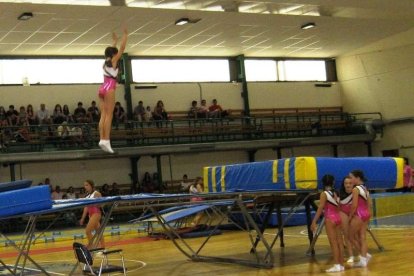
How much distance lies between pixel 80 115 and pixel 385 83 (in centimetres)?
1432

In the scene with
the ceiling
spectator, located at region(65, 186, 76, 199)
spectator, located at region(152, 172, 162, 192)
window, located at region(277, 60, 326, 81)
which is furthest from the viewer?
window, located at region(277, 60, 326, 81)

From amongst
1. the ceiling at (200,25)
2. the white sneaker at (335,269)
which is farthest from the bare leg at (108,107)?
the ceiling at (200,25)

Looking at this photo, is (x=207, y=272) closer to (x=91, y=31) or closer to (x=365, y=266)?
(x=365, y=266)

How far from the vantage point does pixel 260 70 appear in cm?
2981

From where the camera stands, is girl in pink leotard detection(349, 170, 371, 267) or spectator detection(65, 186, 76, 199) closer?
girl in pink leotard detection(349, 170, 371, 267)

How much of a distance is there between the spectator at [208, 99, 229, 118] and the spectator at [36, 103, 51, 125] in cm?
689

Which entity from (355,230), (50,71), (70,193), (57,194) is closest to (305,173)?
(355,230)

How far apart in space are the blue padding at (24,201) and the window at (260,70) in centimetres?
2206

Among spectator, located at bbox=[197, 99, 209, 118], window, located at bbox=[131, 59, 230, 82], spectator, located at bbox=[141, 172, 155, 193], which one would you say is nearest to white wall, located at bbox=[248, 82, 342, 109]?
window, located at bbox=[131, 59, 230, 82]

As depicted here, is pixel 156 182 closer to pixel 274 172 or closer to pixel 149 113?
pixel 149 113

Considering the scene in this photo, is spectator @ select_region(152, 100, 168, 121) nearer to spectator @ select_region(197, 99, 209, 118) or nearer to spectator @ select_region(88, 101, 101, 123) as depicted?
spectator @ select_region(197, 99, 209, 118)

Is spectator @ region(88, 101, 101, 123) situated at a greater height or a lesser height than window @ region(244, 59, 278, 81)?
lesser

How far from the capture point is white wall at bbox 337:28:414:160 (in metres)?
28.5

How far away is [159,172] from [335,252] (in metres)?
16.8
